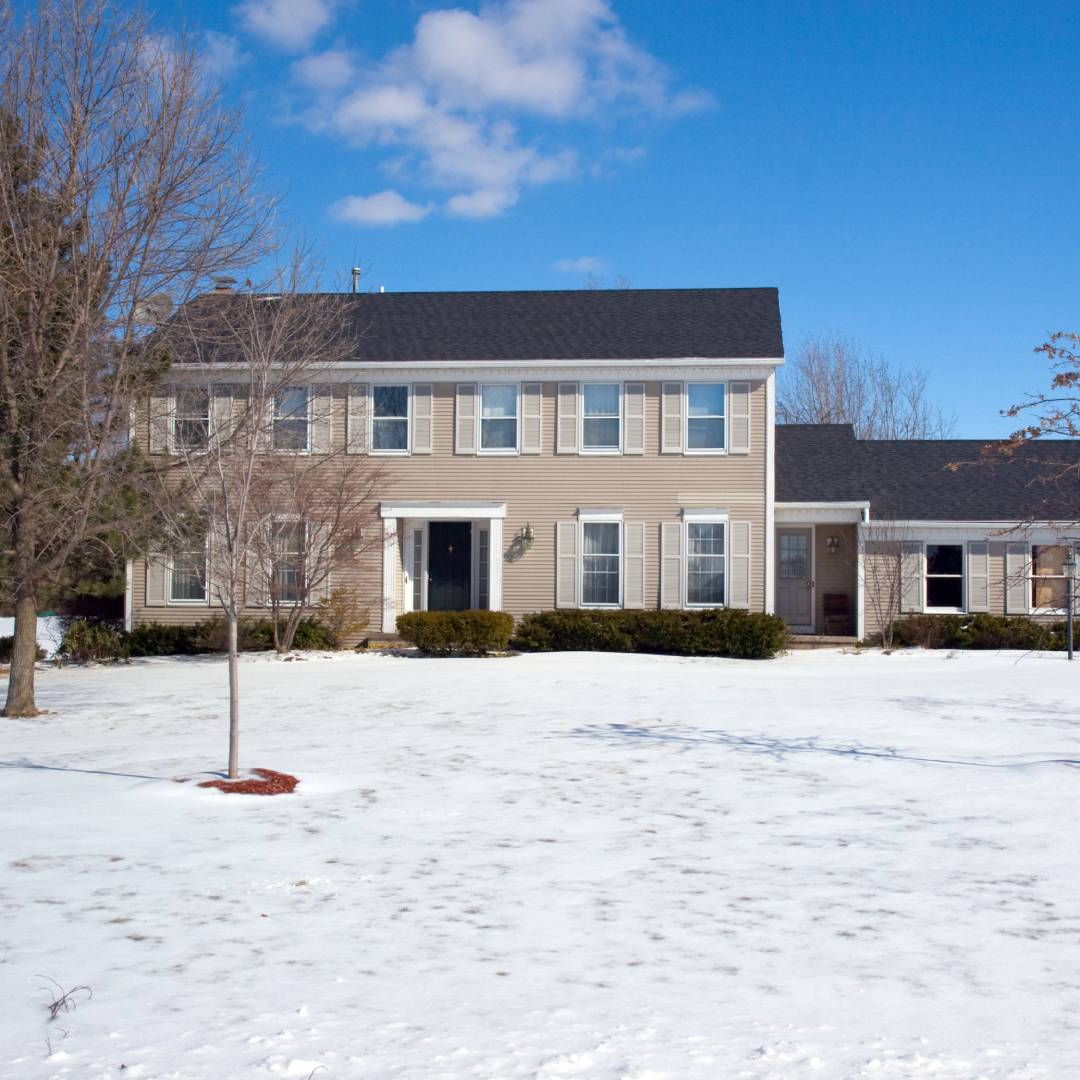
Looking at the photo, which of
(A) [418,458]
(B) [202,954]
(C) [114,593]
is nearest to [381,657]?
(A) [418,458]

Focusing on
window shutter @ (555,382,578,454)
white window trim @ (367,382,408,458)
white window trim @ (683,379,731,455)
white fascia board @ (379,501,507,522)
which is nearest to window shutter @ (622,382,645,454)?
white window trim @ (683,379,731,455)

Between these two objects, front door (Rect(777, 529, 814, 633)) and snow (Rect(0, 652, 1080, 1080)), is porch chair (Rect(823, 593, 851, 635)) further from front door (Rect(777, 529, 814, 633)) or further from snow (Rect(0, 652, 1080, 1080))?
snow (Rect(0, 652, 1080, 1080))

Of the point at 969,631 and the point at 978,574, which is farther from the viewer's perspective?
the point at 978,574

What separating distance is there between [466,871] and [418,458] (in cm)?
1583

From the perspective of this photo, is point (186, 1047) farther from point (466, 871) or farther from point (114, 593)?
point (114, 593)

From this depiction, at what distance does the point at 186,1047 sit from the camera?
4180mm

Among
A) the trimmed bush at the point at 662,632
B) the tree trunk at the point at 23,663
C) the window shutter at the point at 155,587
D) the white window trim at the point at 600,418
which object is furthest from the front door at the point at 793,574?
the tree trunk at the point at 23,663

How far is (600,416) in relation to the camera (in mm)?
A: 21688

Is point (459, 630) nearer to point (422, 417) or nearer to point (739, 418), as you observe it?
point (422, 417)

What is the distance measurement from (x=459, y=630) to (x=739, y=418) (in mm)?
6705

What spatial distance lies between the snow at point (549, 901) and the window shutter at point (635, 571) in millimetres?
9190

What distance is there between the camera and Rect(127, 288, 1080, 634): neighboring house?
70.0 feet

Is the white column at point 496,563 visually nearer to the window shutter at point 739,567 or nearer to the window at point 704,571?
the window at point 704,571

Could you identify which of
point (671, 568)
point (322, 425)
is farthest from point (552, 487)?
point (322, 425)
